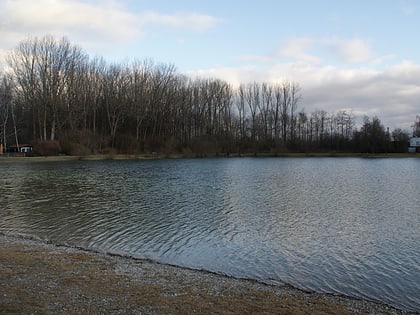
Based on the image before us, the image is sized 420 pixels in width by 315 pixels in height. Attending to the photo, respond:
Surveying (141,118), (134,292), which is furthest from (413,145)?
(134,292)

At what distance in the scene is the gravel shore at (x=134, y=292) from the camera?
614 cm

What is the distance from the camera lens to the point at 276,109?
10662 cm

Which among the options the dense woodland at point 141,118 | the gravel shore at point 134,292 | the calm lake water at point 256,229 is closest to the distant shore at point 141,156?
the dense woodland at point 141,118

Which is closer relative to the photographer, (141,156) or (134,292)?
(134,292)

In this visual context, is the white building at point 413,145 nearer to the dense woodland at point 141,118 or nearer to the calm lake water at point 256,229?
the dense woodland at point 141,118

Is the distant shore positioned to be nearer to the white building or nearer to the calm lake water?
the white building

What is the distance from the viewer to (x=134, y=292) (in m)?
7.02

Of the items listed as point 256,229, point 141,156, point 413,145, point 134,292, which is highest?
point 413,145

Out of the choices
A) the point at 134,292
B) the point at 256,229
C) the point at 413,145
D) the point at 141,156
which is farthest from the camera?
the point at 413,145

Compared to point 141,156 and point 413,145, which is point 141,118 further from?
point 413,145

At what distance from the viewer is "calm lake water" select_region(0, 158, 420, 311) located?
970cm

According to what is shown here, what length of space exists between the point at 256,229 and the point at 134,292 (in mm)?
8431

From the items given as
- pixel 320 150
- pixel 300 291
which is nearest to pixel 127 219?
pixel 300 291

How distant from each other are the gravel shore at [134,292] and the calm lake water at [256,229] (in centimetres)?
120
